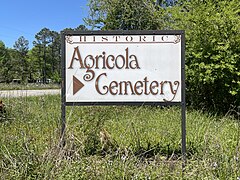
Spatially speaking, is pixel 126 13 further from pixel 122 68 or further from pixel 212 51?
pixel 122 68

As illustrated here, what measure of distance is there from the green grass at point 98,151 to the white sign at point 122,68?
0.49 meters

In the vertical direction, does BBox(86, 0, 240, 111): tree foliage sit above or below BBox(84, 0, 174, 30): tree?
below

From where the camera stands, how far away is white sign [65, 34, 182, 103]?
4.12 metres

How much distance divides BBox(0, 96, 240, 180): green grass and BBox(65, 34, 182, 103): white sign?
486 mm

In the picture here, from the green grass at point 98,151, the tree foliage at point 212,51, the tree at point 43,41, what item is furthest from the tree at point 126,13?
the tree at point 43,41

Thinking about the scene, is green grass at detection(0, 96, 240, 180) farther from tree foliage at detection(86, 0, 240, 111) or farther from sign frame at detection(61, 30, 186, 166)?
tree foliage at detection(86, 0, 240, 111)

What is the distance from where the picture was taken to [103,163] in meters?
3.47

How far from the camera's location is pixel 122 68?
4168 mm

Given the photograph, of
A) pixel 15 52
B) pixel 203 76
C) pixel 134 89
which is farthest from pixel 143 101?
pixel 15 52

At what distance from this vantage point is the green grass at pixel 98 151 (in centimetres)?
316

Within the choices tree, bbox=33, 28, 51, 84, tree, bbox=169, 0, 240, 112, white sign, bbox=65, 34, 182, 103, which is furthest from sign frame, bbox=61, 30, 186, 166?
tree, bbox=33, 28, 51, 84

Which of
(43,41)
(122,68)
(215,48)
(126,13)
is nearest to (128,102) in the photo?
(122,68)

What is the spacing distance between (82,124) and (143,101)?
→ 1016 mm

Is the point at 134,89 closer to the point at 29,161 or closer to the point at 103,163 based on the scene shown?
the point at 103,163
